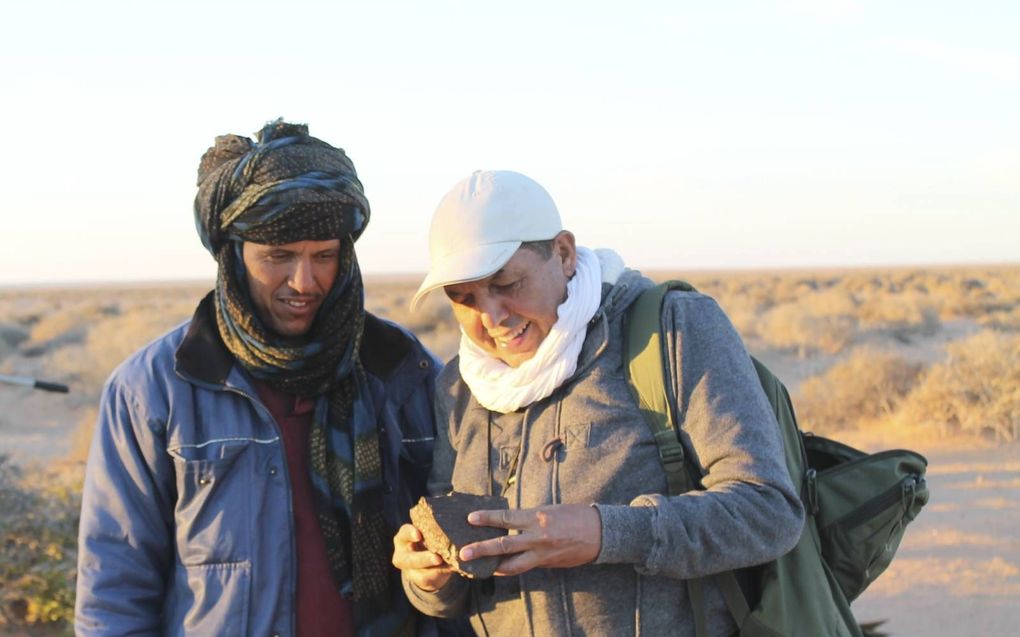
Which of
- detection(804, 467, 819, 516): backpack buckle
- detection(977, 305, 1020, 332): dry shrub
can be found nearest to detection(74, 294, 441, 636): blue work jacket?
detection(804, 467, 819, 516): backpack buckle

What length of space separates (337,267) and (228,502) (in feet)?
2.27

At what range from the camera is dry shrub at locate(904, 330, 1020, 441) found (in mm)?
11672

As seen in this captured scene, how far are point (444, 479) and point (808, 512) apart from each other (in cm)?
97

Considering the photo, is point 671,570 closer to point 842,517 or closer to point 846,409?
point 842,517

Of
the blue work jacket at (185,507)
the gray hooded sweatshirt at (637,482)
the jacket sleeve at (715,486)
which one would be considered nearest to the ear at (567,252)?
the gray hooded sweatshirt at (637,482)

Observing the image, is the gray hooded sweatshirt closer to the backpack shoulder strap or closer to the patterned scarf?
the backpack shoulder strap

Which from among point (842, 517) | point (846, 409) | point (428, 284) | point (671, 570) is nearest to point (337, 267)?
point (428, 284)

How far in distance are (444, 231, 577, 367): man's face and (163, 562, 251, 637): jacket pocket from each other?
86 centimetres

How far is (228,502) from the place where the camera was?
272 centimetres

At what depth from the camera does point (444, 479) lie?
290cm

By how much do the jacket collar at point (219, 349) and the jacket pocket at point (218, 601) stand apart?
0.49m

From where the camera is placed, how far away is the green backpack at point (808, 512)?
8.07 ft

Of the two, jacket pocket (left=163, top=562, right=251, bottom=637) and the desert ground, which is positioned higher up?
jacket pocket (left=163, top=562, right=251, bottom=637)

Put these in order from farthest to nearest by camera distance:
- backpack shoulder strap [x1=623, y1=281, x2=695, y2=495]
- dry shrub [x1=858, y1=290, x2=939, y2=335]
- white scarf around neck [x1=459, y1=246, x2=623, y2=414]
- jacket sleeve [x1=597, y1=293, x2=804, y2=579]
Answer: dry shrub [x1=858, y1=290, x2=939, y2=335], white scarf around neck [x1=459, y1=246, x2=623, y2=414], backpack shoulder strap [x1=623, y1=281, x2=695, y2=495], jacket sleeve [x1=597, y1=293, x2=804, y2=579]
